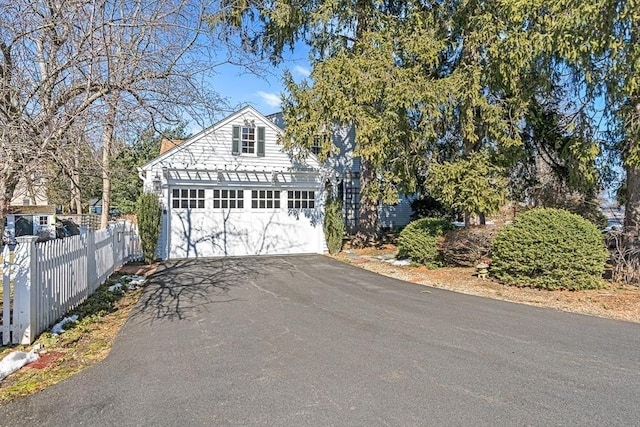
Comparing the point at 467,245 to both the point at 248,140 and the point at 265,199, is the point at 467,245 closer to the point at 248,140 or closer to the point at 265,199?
the point at 265,199

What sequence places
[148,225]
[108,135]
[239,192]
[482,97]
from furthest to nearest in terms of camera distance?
[239,192]
[148,225]
[482,97]
[108,135]

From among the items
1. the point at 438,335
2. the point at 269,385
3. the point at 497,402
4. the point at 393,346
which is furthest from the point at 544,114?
the point at 269,385

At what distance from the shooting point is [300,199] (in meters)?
14.6

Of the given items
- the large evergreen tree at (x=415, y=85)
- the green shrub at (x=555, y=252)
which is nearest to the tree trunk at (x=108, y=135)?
the large evergreen tree at (x=415, y=85)

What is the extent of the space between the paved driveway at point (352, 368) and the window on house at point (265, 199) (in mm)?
6944

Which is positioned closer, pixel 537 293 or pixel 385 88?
pixel 537 293

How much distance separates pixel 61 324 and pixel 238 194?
854 cm

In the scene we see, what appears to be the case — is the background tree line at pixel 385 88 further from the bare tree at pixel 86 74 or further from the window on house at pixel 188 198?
the window on house at pixel 188 198

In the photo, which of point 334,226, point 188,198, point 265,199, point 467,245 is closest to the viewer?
point 467,245

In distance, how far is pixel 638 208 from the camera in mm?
8633

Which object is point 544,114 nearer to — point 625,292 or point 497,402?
point 625,292

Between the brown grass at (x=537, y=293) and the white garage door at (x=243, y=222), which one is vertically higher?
the white garage door at (x=243, y=222)

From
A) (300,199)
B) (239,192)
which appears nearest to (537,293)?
(300,199)

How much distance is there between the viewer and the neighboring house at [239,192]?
42.6ft
